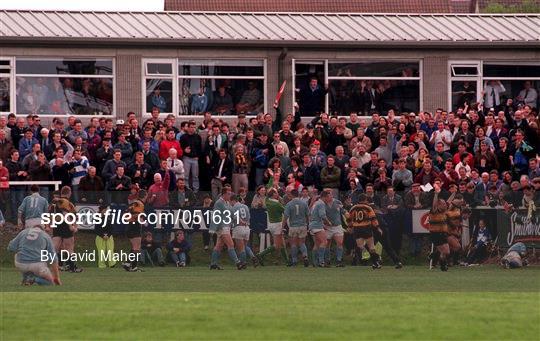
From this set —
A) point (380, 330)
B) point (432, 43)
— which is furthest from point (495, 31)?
point (380, 330)

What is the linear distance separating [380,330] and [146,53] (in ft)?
69.4

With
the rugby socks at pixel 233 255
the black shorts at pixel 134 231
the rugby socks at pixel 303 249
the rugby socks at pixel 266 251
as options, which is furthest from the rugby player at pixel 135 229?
the rugby socks at pixel 303 249

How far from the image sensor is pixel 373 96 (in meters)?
39.0

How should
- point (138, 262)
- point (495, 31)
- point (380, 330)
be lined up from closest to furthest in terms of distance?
point (380, 330) < point (138, 262) < point (495, 31)

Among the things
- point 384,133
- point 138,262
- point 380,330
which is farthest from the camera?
point 384,133

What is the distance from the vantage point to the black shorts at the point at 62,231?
3031 cm

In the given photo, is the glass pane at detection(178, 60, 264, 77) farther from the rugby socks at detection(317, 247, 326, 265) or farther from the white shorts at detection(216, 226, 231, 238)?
the rugby socks at detection(317, 247, 326, 265)

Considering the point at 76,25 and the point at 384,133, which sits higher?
the point at 76,25

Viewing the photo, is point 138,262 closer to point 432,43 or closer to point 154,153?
point 154,153

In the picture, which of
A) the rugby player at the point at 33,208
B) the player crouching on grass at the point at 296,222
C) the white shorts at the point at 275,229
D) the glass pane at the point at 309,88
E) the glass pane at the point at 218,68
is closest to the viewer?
the rugby player at the point at 33,208

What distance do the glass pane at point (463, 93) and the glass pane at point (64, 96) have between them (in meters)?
9.36

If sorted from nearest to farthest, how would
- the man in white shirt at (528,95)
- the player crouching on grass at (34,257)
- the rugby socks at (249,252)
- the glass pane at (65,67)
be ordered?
the player crouching on grass at (34,257), the rugby socks at (249,252), the glass pane at (65,67), the man in white shirt at (528,95)

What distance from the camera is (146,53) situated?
38.3 meters

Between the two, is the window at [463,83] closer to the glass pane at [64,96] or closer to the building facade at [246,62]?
the building facade at [246,62]
